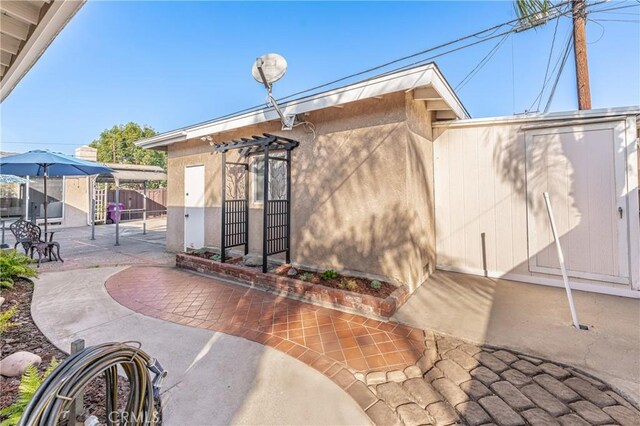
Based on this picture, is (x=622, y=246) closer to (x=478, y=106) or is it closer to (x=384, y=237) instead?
(x=384, y=237)

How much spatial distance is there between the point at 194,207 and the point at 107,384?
616 cm

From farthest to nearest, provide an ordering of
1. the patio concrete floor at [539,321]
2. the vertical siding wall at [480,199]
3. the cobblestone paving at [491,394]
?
1. the vertical siding wall at [480,199]
2. the patio concrete floor at [539,321]
3. the cobblestone paving at [491,394]

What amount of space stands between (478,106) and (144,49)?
1317cm

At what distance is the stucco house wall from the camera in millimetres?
4301

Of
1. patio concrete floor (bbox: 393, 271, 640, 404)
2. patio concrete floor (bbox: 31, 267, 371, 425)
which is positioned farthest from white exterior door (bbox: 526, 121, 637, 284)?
patio concrete floor (bbox: 31, 267, 371, 425)

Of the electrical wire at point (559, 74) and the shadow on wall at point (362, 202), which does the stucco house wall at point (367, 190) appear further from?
the electrical wire at point (559, 74)

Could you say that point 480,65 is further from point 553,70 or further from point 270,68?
point 270,68

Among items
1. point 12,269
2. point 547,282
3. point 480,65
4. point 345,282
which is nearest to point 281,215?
point 345,282

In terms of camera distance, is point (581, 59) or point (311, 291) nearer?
point (311, 291)

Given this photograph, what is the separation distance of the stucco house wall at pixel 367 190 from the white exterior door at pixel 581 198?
1733 mm

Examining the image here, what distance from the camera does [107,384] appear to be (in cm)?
138

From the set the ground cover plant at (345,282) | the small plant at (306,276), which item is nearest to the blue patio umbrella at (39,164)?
the ground cover plant at (345,282)

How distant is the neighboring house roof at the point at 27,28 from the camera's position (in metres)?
2.26

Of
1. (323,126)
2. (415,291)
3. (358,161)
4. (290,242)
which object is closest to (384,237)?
(415,291)
